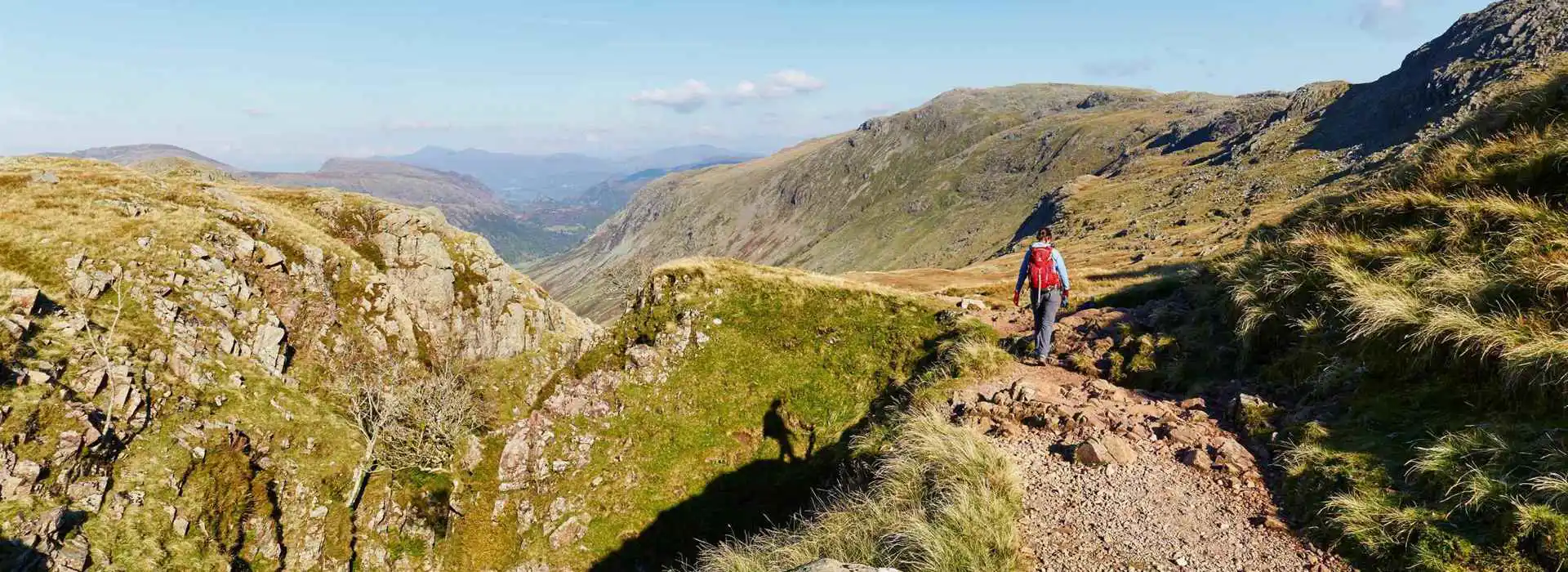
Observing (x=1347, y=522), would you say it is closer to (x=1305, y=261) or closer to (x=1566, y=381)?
(x=1566, y=381)

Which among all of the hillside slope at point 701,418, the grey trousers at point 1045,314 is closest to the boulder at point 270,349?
the hillside slope at point 701,418

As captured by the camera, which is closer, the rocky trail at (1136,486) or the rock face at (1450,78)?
the rocky trail at (1136,486)

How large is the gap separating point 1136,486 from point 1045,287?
Answer: 7922mm

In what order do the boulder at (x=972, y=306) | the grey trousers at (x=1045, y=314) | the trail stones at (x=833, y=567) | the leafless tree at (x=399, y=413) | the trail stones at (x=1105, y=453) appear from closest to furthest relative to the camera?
1. the trail stones at (x=833, y=567)
2. the trail stones at (x=1105, y=453)
3. the grey trousers at (x=1045, y=314)
4. the leafless tree at (x=399, y=413)
5. the boulder at (x=972, y=306)

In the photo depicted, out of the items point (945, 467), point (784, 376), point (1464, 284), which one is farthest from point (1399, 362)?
point (784, 376)

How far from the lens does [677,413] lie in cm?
2856

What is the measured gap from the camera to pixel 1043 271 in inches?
674

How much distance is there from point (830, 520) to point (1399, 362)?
1048cm

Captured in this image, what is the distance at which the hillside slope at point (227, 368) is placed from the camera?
63.8 ft

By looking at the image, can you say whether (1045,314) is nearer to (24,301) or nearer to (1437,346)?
(1437,346)

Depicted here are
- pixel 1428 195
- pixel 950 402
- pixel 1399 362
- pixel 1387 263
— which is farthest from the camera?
pixel 950 402

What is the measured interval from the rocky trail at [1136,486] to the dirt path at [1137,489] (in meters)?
0.02

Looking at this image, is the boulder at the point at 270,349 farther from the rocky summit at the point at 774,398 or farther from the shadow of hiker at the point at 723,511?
the shadow of hiker at the point at 723,511

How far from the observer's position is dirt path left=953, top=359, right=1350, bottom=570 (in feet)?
27.8
